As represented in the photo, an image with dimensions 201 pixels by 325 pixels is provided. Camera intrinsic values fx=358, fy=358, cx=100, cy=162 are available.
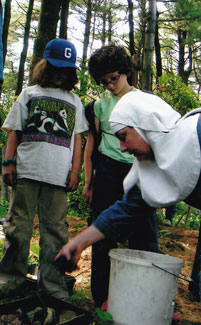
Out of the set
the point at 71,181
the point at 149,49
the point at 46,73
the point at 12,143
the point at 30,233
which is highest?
the point at 149,49

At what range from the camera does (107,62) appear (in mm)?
2414

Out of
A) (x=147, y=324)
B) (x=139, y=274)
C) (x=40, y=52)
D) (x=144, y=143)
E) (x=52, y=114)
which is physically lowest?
(x=147, y=324)

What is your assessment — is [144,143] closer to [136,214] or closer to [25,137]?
[136,214]

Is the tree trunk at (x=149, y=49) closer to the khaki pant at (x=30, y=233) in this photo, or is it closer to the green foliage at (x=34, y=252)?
the green foliage at (x=34, y=252)

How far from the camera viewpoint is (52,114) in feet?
8.15

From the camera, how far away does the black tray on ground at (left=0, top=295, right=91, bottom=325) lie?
1942mm

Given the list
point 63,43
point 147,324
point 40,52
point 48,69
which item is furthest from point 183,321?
point 40,52

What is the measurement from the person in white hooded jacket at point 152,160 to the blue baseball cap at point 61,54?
0.97 meters

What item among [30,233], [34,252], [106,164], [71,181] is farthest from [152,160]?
[34,252]

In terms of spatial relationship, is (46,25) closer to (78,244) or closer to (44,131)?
(44,131)

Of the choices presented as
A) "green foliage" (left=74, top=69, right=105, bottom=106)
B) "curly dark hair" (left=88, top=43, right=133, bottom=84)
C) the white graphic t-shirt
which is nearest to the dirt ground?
the white graphic t-shirt

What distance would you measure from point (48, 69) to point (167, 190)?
4.54ft

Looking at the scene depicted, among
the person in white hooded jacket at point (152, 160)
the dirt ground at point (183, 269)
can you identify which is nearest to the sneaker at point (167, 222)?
the dirt ground at point (183, 269)

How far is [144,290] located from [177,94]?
371 centimetres
